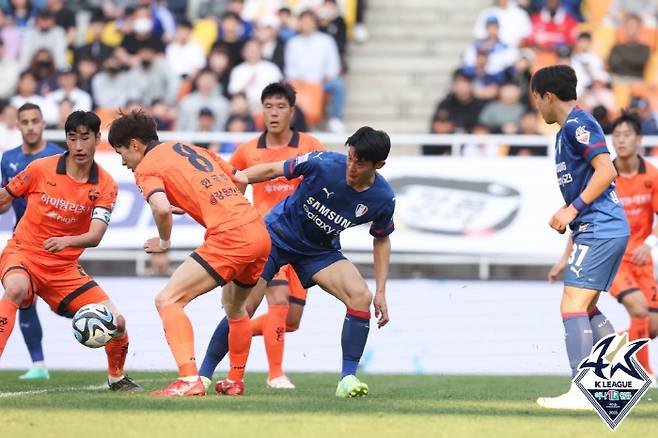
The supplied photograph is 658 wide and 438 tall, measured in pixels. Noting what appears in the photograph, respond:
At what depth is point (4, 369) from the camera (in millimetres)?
15234

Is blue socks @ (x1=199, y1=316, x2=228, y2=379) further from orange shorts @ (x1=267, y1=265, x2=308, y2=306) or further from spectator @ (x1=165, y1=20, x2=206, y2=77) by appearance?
spectator @ (x1=165, y1=20, x2=206, y2=77)

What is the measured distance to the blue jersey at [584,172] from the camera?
368 inches

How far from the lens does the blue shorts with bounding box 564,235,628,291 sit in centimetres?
943

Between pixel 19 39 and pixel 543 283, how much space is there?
418 inches

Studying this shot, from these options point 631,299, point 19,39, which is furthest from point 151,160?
point 19,39

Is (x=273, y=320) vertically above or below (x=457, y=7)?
below

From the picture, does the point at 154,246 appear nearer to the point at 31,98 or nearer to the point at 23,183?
the point at 23,183

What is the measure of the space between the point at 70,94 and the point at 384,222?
11.0 m

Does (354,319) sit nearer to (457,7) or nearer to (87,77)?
(87,77)

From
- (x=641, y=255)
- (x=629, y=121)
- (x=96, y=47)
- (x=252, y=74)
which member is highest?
(x=96, y=47)

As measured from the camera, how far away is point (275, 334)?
12094mm

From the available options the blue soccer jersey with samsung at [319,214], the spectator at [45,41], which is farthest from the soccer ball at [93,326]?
the spectator at [45,41]

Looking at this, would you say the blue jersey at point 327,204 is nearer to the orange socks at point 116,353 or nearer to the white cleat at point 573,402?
the orange socks at point 116,353

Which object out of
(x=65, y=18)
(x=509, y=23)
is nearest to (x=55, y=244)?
(x=509, y=23)
